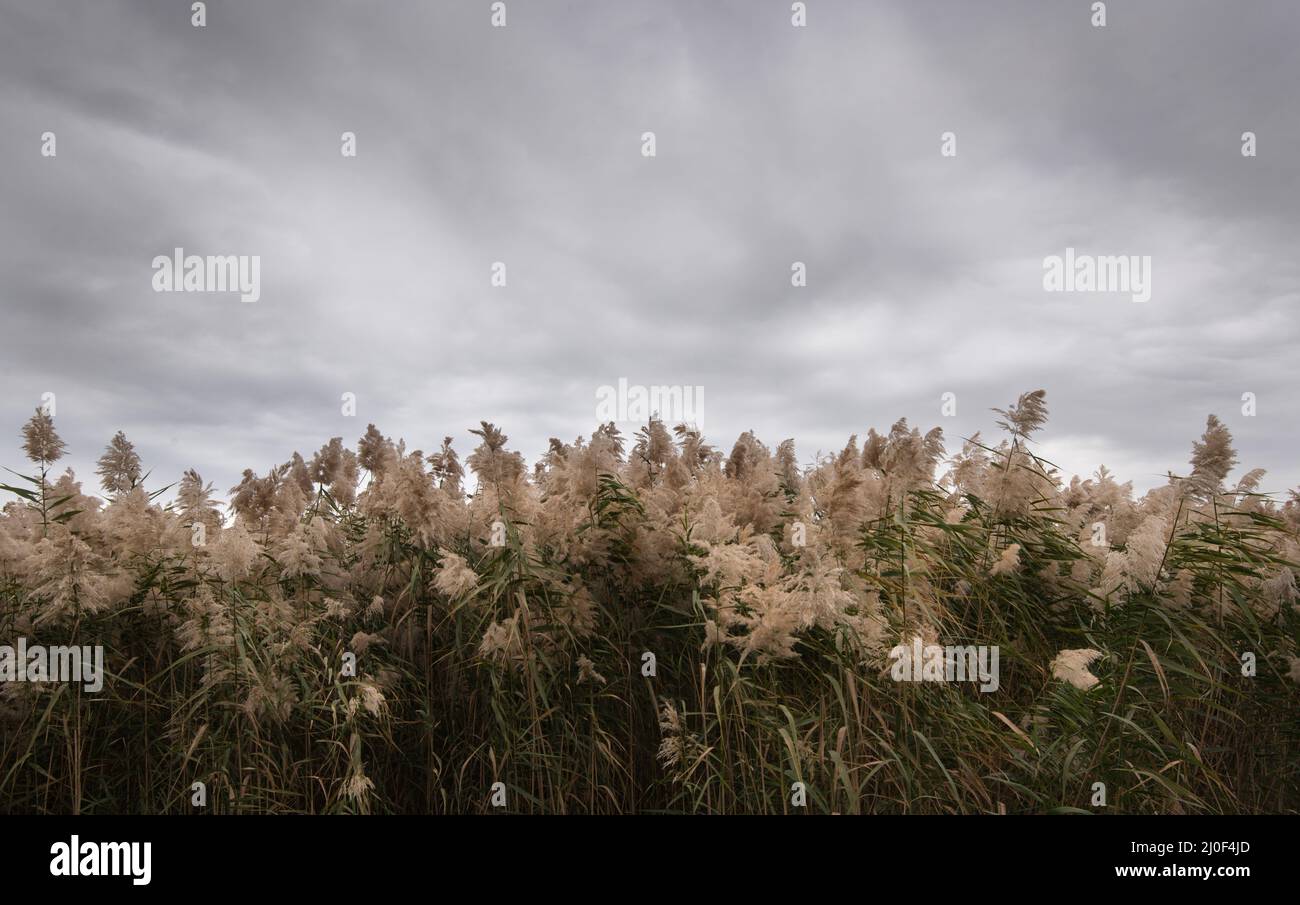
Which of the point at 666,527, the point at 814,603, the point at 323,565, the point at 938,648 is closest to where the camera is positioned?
the point at 814,603

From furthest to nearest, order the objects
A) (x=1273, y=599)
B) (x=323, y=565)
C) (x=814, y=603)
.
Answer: (x=1273, y=599) < (x=323, y=565) < (x=814, y=603)

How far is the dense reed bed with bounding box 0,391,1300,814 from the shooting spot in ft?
13.1

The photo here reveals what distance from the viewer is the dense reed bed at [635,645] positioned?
3.98 metres

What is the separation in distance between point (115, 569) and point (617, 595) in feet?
9.61

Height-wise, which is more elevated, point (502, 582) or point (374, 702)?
point (502, 582)

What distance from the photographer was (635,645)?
4.54 meters

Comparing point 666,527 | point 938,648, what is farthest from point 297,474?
point 938,648

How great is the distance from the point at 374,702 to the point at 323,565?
4.11 ft

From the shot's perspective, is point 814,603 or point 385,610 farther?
point 385,610

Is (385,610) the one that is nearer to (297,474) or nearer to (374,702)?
(374,702)

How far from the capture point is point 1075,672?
3684mm
